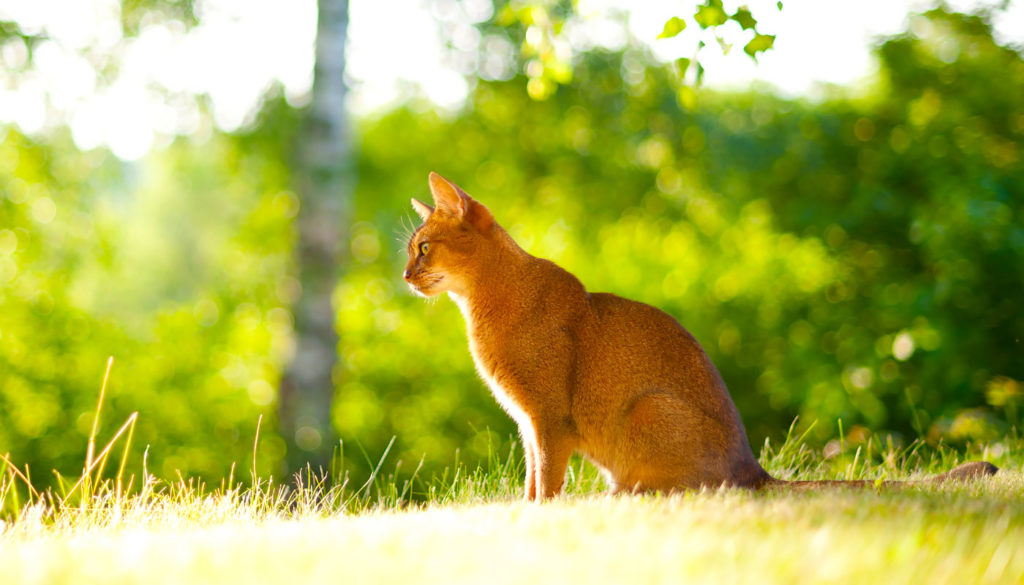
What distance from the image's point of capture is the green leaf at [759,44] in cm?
510

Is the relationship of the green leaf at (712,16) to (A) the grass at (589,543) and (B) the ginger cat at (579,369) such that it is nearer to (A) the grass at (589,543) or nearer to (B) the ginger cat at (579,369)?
(B) the ginger cat at (579,369)

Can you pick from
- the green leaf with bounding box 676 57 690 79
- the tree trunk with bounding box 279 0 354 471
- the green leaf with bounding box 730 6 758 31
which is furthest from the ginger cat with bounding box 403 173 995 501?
the tree trunk with bounding box 279 0 354 471

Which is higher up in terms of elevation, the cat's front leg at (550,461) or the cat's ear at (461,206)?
the cat's ear at (461,206)

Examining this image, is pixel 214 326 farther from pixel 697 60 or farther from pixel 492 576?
pixel 492 576

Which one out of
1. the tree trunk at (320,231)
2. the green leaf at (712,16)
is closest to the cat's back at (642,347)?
the green leaf at (712,16)

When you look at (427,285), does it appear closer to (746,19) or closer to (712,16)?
(712,16)

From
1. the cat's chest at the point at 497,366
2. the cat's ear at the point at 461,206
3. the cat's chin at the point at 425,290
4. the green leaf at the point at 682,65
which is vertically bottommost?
the cat's chest at the point at 497,366

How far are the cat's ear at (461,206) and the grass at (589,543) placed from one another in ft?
4.41

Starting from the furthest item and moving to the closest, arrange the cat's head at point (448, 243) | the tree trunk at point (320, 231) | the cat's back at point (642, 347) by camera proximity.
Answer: the tree trunk at point (320, 231) < the cat's head at point (448, 243) < the cat's back at point (642, 347)

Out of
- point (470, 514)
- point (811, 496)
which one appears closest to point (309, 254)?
point (470, 514)

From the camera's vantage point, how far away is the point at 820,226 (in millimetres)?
9688

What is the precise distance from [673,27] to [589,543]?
3120mm

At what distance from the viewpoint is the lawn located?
2654mm

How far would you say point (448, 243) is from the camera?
4586 mm
